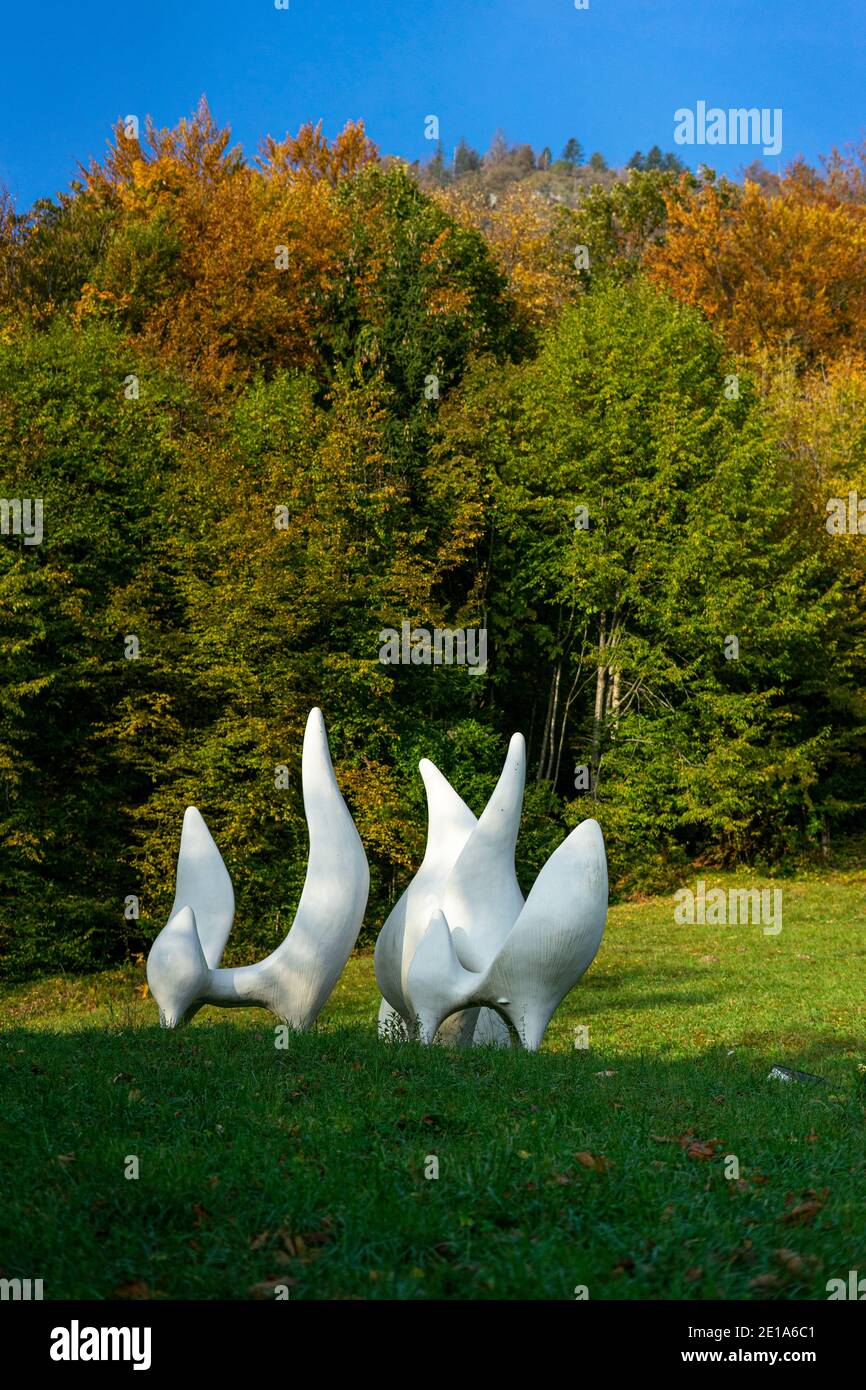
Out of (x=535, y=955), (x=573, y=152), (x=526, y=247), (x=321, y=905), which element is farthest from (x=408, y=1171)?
(x=573, y=152)

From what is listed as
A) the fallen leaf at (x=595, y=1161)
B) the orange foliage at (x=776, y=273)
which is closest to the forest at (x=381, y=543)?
the orange foliage at (x=776, y=273)

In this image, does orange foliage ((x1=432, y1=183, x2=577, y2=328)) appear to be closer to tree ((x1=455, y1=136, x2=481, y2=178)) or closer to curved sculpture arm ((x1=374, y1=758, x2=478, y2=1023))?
curved sculpture arm ((x1=374, y1=758, x2=478, y2=1023))

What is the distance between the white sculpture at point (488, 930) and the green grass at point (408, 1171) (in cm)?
55

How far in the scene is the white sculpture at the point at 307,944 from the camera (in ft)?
34.3

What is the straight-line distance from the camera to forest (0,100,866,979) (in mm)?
23094

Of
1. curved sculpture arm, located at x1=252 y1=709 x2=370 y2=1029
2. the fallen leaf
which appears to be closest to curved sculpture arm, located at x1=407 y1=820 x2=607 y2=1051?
curved sculpture arm, located at x1=252 y1=709 x2=370 y2=1029

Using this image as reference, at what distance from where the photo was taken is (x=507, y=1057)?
371 inches

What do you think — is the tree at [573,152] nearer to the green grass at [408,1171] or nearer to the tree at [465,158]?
the tree at [465,158]

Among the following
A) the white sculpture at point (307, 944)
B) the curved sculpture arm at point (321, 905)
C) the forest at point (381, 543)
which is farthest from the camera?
the forest at point (381, 543)

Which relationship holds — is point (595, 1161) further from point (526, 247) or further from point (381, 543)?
point (526, 247)

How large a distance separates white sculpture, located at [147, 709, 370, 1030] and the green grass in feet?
1.38

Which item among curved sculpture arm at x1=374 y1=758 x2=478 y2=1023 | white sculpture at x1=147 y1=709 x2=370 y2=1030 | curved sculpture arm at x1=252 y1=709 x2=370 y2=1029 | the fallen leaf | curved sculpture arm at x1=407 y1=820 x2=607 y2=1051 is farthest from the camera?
curved sculpture arm at x1=374 y1=758 x2=478 y2=1023

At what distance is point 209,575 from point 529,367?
11.3 meters

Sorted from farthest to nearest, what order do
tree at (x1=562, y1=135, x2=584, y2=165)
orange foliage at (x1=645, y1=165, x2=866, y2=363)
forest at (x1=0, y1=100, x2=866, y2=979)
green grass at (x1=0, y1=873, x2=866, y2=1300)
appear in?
tree at (x1=562, y1=135, x2=584, y2=165), orange foliage at (x1=645, y1=165, x2=866, y2=363), forest at (x1=0, y1=100, x2=866, y2=979), green grass at (x1=0, y1=873, x2=866, y2=1300)
